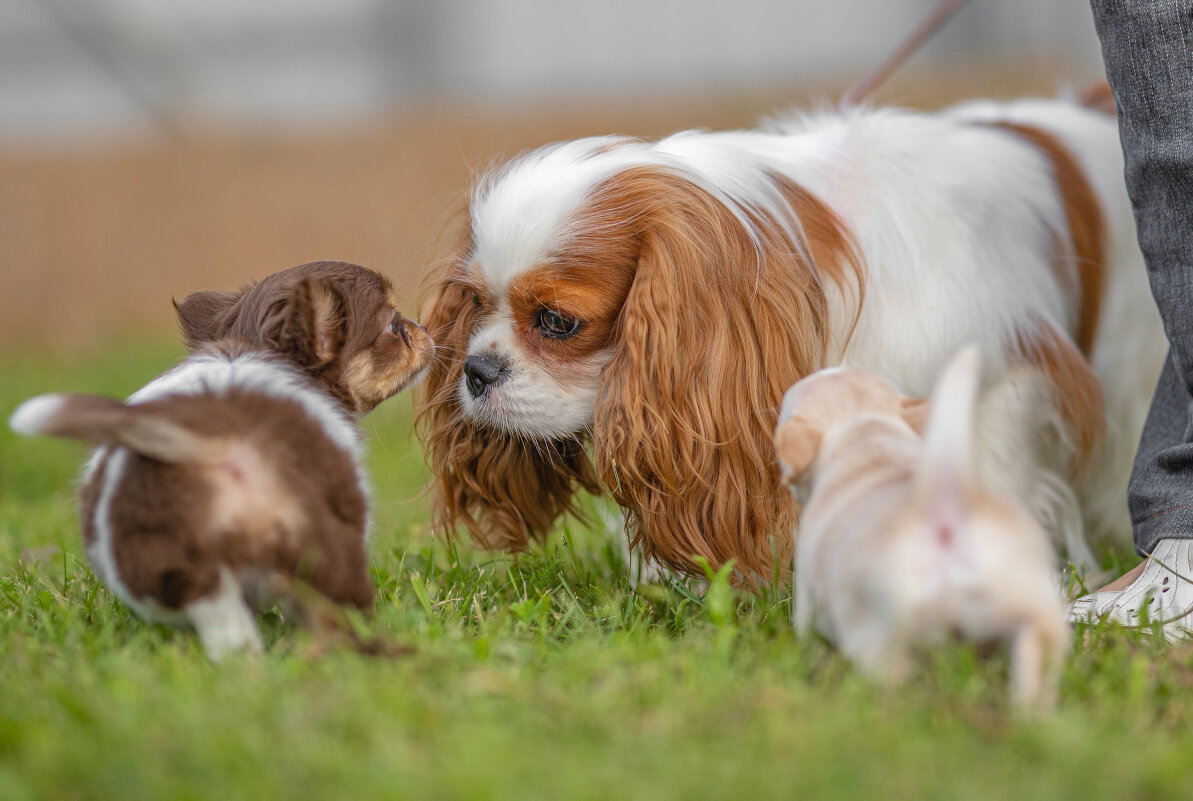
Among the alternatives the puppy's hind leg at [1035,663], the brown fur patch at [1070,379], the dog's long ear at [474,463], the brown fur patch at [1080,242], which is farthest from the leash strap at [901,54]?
the puppy's hind leg at [1035,663]

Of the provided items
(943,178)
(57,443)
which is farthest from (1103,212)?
(57,443)

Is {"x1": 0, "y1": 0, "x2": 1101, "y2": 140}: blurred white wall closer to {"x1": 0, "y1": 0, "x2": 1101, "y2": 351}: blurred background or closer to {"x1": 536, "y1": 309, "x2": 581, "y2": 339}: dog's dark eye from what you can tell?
{"x1": 0, "y1": 0, "x2": 1101, "y2": 351}: blurred background

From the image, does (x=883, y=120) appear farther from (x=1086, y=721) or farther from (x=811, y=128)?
(x=1086, y=721)

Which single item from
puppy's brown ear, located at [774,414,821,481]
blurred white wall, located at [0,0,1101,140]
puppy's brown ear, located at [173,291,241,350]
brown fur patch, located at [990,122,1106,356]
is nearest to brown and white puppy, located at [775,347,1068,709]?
puppy's brown ear, located at [774,414,821,481]

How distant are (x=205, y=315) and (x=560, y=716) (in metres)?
1.33

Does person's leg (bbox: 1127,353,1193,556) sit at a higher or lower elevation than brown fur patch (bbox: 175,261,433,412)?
lower

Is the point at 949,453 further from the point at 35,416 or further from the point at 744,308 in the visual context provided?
the point at 35,416

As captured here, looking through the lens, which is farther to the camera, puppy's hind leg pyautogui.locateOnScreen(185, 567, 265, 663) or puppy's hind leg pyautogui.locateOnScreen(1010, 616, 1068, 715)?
puppy's hind leg pyautogui.locateOnScreen(185, 567, 265, 663)

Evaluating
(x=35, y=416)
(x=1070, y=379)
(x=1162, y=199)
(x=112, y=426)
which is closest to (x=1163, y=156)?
(x=1162, y=199)

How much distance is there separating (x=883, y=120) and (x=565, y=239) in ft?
3.38

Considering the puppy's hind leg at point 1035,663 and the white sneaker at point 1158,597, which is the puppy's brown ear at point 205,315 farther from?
the white sneaker at point 1158,597

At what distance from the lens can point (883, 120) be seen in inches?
122

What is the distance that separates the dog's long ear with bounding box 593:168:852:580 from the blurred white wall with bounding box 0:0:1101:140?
7.21m

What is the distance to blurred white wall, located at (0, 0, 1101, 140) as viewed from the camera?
10.7m
